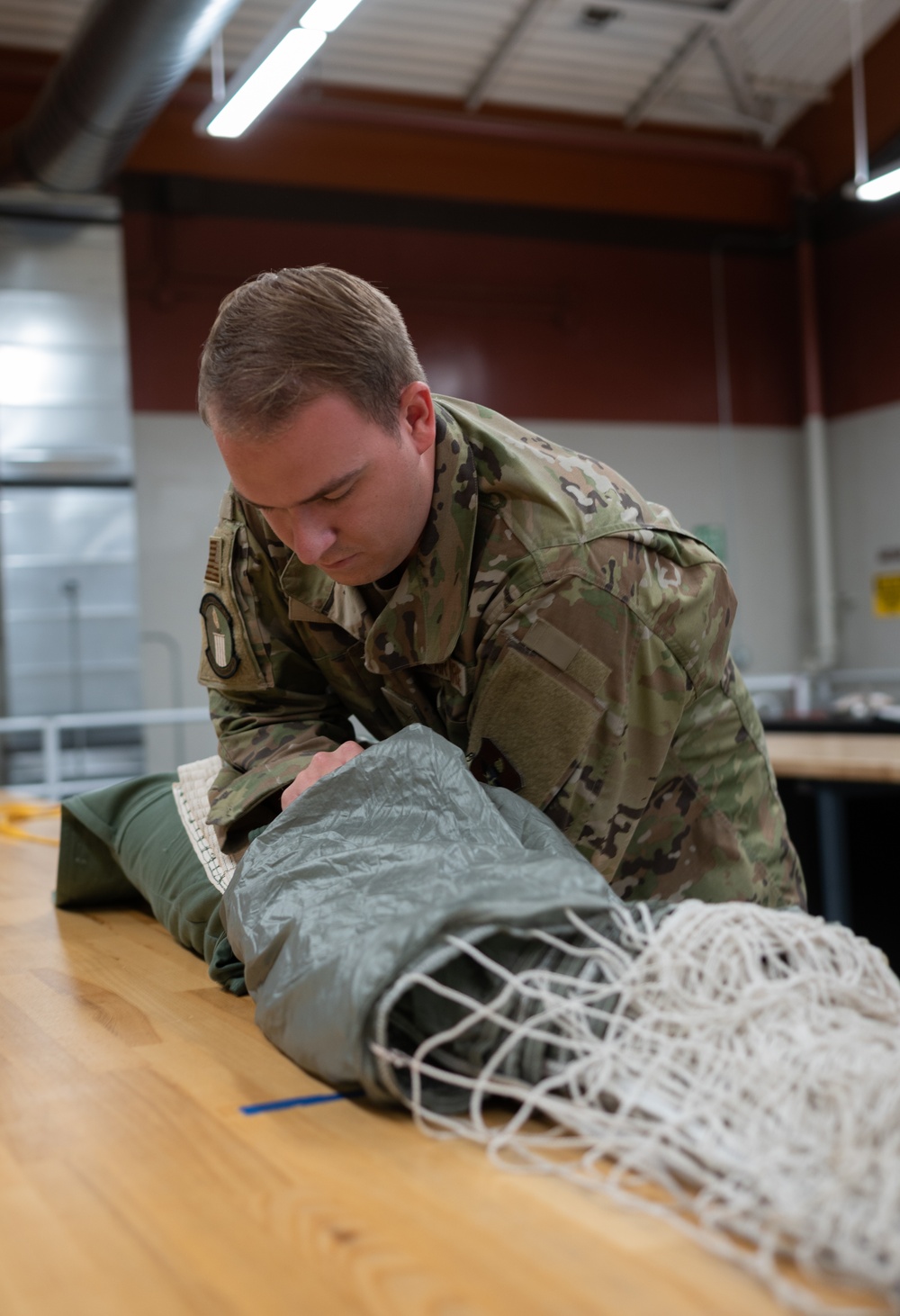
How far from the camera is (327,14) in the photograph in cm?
289

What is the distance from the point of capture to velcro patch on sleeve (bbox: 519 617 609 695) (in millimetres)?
1256

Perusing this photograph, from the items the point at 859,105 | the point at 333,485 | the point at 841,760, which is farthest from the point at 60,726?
the point at 859,105

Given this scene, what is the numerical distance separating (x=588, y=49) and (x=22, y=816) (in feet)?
17.9

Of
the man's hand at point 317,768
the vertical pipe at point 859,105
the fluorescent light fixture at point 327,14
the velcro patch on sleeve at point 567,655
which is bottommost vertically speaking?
the man's hand at point 317,768

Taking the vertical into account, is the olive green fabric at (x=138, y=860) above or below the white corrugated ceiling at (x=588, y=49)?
below

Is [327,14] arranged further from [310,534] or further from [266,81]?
[310,534]

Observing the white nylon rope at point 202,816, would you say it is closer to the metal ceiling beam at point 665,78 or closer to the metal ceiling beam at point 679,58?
the metal ceiling beam at point 679,58

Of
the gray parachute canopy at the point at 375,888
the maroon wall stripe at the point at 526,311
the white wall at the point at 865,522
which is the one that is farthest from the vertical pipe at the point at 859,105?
the gray parachute canopy at the point at 375,888

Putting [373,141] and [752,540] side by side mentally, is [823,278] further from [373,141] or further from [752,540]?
[373,141]

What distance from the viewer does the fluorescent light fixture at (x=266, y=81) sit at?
3146 millimetres

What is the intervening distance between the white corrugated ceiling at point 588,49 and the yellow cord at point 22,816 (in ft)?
14.5

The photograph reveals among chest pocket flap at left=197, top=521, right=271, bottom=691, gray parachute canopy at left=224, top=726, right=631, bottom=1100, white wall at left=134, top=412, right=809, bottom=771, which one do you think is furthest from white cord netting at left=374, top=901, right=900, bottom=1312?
white wall at left=134, top=412, right=809, bottom=771

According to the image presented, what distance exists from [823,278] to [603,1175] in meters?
7.51

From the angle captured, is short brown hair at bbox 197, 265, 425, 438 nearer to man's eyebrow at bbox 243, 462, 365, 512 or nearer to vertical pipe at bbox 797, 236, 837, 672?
man's eyebrow at bbox 243, 462, 365, 512
